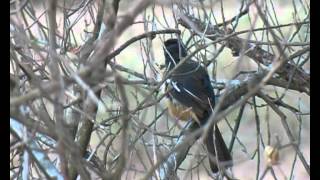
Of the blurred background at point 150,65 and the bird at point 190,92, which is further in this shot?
the bird at point 190,92

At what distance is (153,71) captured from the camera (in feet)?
14.3

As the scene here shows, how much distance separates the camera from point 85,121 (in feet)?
11.2

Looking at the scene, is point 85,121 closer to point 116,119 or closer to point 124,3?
point 116,119

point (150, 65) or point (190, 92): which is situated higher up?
point (150, 65)

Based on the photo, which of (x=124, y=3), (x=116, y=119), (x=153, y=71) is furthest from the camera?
(x=124, y=3)

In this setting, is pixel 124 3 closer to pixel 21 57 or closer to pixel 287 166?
pixel 21 57

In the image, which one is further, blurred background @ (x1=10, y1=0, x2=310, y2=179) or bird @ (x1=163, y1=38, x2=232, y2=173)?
bird @ (x1=163, y1=38, x2=232, y2=173)

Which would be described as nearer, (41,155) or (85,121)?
(41,155)

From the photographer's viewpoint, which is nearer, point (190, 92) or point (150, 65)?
point (150, 65)
